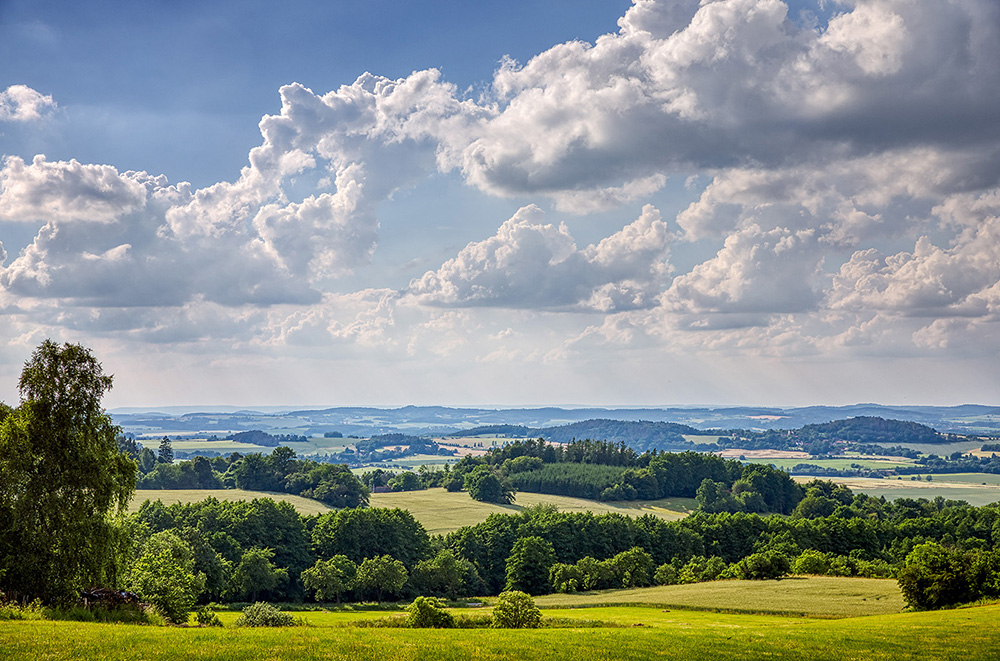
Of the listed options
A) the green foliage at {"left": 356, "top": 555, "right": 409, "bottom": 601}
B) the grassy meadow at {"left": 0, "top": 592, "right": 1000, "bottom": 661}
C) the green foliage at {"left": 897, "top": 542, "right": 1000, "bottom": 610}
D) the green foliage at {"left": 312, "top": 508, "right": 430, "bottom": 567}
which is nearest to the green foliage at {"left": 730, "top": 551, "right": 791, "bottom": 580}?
the green foliage at {"left": 897, "top": 542, "right": 1000, "bottom": 610}

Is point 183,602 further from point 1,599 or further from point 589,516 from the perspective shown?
point 589,516

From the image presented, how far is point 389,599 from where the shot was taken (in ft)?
376

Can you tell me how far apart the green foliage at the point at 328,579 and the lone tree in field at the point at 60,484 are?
202 ft

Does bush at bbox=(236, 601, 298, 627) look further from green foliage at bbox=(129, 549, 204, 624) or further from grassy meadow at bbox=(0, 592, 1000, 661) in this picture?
grassy meadow at bbox=(0, 592, 1000, 661)

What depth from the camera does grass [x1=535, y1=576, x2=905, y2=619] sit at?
79188 mm

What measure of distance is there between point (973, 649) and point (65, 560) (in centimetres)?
5537

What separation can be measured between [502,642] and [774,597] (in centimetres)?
6233

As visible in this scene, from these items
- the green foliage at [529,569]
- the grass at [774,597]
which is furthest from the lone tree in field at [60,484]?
the green foliage at [529,569]

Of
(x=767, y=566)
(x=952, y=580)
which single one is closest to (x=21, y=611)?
(x=952, y=580)

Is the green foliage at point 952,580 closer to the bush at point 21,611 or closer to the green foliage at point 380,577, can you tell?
the green foliage at point 380,577

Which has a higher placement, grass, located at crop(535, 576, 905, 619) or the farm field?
the farm field

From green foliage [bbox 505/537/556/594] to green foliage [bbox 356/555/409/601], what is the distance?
21.1 metres

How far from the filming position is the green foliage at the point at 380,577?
11144 cm

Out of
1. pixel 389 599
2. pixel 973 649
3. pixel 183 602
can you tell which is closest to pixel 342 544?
pixel 389 599
